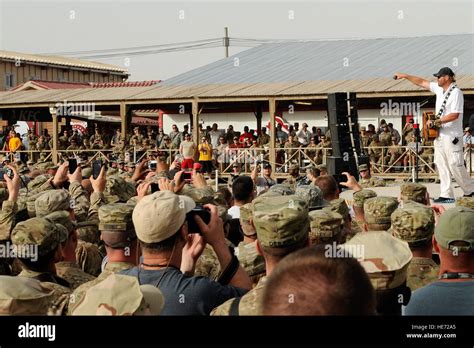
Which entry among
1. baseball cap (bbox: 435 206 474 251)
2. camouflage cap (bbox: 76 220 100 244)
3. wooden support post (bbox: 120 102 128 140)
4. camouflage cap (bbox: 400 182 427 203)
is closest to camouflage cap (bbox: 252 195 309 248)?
baseball cap (bbox: 435 206 474 251)

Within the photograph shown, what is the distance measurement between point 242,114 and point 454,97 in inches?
962

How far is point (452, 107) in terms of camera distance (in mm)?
10695

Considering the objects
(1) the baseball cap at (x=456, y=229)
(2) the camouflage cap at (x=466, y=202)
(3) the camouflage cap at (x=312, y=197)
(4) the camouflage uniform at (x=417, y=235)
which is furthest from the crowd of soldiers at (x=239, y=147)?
(1) the baseball cap at (x=456, y=229)

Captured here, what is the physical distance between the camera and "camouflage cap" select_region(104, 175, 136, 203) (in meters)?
8.99

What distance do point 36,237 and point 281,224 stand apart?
1.57 m

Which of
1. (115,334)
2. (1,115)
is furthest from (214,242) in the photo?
(1,115)

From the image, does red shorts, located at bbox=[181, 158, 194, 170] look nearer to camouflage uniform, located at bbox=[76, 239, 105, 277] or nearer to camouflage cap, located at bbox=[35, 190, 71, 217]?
camouflage cap, located at bbox=[35, 190, 71, 217]

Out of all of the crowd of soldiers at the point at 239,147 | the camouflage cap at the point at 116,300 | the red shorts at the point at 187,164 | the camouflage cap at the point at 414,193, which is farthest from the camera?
the crowd of soldiers at the point at 239,147

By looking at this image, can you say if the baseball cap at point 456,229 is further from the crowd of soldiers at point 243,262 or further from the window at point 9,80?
the window at point 9,80

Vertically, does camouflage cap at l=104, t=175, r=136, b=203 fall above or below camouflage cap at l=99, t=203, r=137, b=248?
above

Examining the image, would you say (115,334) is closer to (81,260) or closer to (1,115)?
(81,260)

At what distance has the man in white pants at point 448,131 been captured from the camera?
10688mm

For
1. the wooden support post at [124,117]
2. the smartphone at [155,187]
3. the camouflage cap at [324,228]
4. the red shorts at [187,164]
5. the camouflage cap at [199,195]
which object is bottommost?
the camouflage cap at [324,228]

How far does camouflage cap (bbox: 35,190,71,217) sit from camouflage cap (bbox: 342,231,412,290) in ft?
12.2
